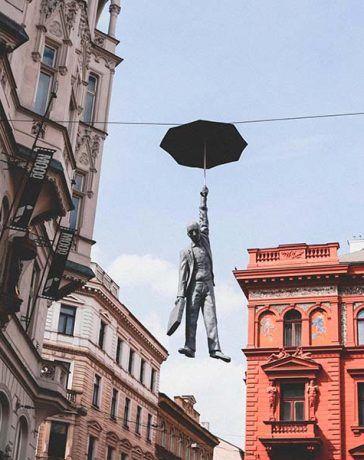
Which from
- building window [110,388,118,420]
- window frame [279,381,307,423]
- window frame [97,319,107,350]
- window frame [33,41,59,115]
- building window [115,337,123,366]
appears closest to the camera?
window frame [33,41,59,115]

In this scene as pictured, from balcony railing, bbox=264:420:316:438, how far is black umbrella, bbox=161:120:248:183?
2599 centimetres

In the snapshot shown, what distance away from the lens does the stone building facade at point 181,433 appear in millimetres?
57125

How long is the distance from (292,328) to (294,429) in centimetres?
521

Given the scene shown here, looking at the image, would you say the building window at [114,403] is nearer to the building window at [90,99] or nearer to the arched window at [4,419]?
the building window at [90,99]

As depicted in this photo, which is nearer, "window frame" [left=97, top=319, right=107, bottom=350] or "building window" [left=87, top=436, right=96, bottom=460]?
"building window" [left=87, top=436, right=96, bottom=460]

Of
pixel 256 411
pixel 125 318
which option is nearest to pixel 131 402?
pixel 125 318

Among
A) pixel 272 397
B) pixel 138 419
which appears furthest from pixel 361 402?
pixel 138 419

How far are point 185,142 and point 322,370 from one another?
1076 inches

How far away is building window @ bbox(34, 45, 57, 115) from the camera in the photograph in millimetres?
20875

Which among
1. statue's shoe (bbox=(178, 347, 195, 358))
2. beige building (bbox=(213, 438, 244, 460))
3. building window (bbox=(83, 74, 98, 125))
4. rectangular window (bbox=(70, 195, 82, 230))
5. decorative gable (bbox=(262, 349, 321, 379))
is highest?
building window (bbox=(83, 74, 98, 125))

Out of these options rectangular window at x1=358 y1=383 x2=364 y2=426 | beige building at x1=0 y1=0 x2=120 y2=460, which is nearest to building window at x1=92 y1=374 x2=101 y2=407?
rectangular window at x1=358 y1=383 x2=364 y2=426

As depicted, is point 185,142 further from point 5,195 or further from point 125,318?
point 125,318

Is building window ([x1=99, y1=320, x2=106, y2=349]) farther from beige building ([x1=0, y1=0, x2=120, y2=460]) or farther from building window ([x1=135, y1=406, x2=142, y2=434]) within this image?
beige building ([x1=0, y1=0, x2=120, y2=460])

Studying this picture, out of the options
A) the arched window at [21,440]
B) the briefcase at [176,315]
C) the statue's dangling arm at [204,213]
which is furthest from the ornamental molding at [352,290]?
the briefcase at [176,315]
